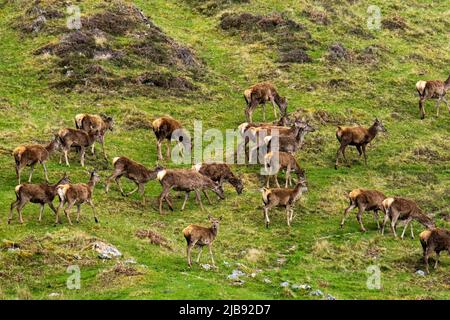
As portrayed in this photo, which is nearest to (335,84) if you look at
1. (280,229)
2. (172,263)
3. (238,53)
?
(238,53)

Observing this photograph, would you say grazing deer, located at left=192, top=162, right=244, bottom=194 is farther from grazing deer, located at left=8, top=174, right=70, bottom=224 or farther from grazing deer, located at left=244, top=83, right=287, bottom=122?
grazing deer, located at left=244, top=83, right=287, bottom=122

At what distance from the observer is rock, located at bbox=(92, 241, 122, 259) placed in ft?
74.6

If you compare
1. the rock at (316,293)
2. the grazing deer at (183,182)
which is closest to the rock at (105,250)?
the grazing deer at (183,182)

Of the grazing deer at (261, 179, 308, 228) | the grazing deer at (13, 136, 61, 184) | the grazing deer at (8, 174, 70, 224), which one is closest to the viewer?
the grazing deer at (8, 174, 70, 224)

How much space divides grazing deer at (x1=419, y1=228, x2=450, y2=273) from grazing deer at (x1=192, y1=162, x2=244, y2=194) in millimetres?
9343

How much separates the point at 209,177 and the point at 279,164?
3338mm

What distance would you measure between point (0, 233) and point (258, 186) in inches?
502

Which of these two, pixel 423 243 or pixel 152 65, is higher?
pixel 152 65

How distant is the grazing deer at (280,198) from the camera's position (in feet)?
95.2

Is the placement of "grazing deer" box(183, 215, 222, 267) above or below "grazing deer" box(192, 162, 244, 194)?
below

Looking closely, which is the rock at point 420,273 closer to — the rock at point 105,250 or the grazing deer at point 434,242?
the grazing deer at point 434,242

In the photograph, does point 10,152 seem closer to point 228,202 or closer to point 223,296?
point 228,202

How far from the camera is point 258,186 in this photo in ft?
109

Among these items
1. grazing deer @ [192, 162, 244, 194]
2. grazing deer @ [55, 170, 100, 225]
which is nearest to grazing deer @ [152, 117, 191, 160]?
grazing deer @ [192, 162, 244, 194]
